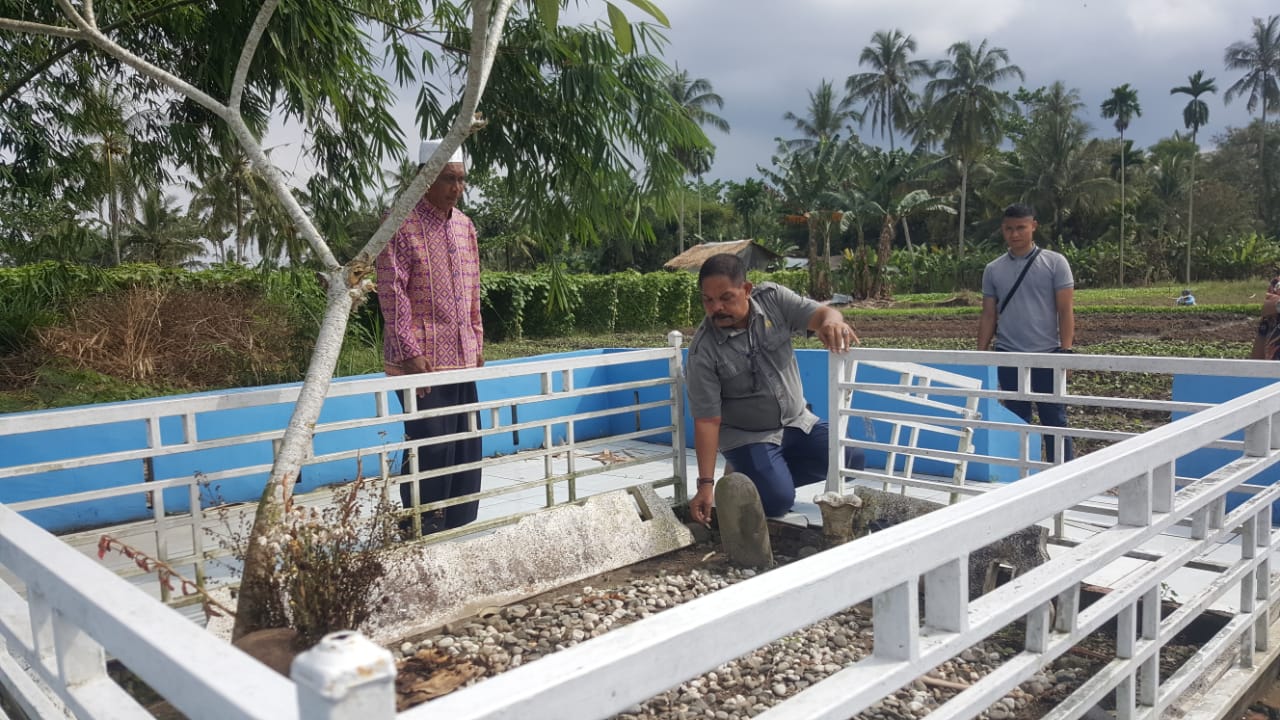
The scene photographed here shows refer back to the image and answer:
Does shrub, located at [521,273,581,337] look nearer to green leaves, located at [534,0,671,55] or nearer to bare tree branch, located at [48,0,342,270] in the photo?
bare tree branch, located at [48,0,342,270]

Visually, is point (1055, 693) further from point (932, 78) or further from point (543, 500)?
point (932, 78)

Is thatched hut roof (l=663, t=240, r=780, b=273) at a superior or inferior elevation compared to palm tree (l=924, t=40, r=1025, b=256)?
inferior

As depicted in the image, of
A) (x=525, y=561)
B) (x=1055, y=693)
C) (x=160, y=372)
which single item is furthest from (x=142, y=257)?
(x=1055, y=693)

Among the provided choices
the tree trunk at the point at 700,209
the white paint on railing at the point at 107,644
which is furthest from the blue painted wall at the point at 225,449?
the tree trunk at the point at 700,209

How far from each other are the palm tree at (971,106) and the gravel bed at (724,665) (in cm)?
4070

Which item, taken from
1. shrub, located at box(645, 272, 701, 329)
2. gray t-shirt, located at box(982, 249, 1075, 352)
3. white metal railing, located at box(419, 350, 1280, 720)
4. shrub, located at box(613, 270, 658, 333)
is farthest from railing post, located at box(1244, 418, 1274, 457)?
shrub, located at box(645, 272, 701, 329)

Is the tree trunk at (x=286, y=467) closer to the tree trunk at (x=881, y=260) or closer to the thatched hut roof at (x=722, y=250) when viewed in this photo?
the thatched hut roof at (x=722, y=250)

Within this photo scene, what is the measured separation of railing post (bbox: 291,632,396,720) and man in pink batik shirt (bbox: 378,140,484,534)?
2670 millimetres

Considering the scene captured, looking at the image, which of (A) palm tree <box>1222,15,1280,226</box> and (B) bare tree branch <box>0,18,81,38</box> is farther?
(A) palm tree <box>1222,15,1280,226</box>

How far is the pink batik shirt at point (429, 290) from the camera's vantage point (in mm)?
3385

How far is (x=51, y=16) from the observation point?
4.38 m

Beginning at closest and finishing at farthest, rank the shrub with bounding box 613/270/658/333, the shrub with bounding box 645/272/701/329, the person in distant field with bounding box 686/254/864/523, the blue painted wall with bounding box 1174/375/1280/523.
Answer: the person in distant field with bounding box 686/254/864/523 → the blue painted wall with bounding box 1174/375/1280/523 → the shrub with bounding box 613/270/658/333 → the shrub with bounding box 645/272/701/329

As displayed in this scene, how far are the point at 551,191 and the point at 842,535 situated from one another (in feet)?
7.32

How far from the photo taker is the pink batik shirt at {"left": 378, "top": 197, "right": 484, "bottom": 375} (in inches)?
133
